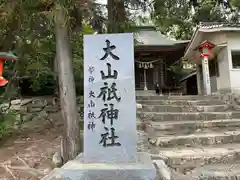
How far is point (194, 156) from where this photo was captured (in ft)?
14.2

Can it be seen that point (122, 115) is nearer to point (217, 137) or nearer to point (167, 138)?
point (167, 138)

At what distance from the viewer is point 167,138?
522cm

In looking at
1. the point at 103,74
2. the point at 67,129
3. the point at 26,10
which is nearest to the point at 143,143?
the point at 67,129

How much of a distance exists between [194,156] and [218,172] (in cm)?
57

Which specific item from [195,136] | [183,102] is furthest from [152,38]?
[195,136]

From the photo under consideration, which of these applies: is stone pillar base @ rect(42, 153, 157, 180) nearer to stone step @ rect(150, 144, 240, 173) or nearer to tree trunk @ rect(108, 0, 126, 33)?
stone step @ rect(150, 144, 240, 173)

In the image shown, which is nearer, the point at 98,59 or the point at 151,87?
the point at 98,59

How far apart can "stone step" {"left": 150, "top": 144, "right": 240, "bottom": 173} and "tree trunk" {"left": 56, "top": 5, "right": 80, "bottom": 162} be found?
1474 mm

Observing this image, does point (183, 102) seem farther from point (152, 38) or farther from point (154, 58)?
point (152, 38)

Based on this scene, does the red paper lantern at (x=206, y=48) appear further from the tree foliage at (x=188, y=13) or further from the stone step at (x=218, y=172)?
the stone step at (x=218, y=172)

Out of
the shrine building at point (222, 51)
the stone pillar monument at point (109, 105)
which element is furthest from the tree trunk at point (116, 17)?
the shrine building at point (222, 51)

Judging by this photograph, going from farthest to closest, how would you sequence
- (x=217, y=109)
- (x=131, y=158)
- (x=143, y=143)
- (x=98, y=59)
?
(x=217, y=109)
(x=143, y=143)
(x=98, y=59)
(x=131, y=158)

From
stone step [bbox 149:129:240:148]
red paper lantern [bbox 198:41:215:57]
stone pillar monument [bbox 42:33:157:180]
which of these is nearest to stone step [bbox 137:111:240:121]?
stone step [bbox 149:129:240:148]

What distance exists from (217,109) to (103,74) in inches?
228
